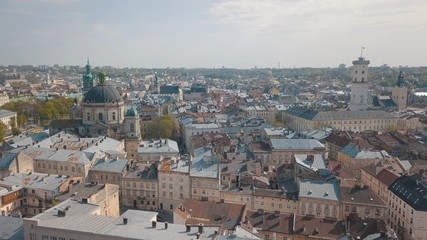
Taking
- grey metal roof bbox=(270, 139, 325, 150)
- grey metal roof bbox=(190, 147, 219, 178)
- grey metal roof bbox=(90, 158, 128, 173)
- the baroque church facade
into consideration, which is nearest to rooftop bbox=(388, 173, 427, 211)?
grey metal roof bbox=(270, 139, 325, 150)

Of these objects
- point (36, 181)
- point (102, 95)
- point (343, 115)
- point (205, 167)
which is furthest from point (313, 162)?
point (343, 115)

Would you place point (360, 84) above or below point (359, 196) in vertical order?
above

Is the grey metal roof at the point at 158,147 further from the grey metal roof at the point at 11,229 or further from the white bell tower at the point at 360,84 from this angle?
the white bell tower at the point at 360,84

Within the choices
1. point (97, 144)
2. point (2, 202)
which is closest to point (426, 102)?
point (97, 144)

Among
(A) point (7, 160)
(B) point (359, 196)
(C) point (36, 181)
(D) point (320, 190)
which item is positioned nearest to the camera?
(B) point (359, 196)

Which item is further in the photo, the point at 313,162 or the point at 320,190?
the point at 313,162

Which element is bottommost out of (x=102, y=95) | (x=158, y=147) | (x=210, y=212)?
(x=210, y=212)

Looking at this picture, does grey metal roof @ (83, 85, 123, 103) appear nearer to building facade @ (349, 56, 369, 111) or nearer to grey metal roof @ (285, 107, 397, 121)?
grey metal roof @ (285, 107, 397, 121)

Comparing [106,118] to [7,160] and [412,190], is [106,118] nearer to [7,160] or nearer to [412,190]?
[7,160]
